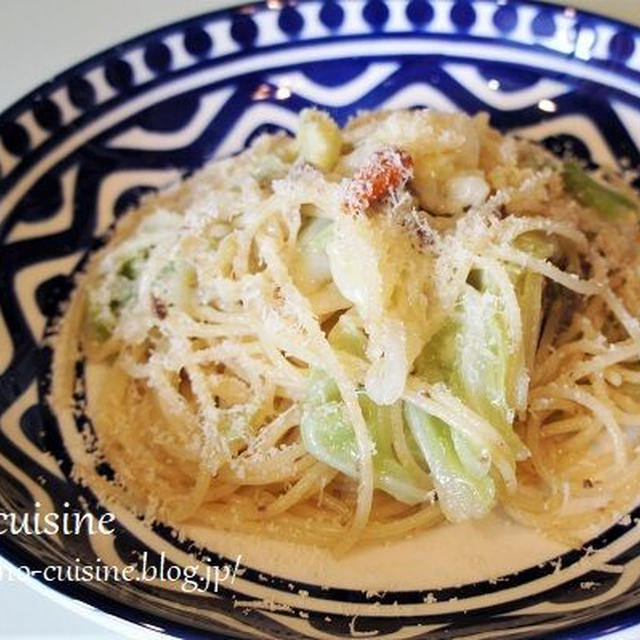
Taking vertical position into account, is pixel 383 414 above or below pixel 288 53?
below

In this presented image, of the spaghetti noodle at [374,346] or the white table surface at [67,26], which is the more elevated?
the white table surface at [67,26]

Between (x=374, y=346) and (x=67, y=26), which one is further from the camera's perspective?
(x=67, y=26)

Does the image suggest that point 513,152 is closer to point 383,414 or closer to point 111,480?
point 383,414

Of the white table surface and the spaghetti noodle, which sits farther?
the white table surface

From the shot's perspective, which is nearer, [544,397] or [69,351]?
[544,397]

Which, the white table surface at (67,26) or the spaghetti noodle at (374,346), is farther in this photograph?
the white table surface at (67,26)

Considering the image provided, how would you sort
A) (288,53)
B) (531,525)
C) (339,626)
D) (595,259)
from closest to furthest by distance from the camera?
(339,626), (531,525), (595,259), (288,53)

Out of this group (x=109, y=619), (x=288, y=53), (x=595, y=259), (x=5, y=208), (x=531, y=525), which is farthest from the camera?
(x=288, y=53)

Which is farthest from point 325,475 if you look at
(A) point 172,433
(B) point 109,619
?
(B) point 109,619

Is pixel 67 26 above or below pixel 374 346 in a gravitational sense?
above

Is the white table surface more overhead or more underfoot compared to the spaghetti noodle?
more overhead

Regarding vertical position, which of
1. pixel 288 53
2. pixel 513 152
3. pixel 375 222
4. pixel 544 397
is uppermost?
pixel 288 53
